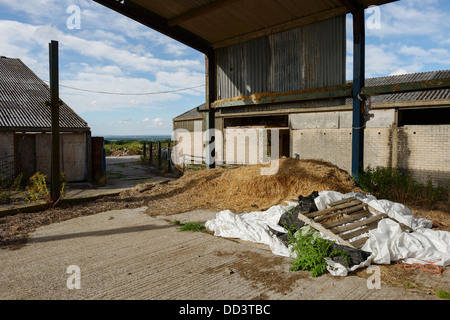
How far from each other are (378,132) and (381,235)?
314 inches

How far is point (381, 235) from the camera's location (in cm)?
464

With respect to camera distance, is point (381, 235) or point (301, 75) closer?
point (381, 235)

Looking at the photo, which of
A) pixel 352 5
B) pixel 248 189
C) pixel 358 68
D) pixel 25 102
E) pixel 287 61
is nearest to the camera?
pixel 352 5

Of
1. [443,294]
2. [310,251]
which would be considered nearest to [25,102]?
[310,251]

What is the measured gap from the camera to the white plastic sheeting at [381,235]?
14.3ft

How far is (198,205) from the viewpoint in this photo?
845 cm

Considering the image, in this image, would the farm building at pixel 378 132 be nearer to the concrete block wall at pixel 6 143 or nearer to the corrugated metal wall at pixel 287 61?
the corrugated metal wall at pixel 287 61

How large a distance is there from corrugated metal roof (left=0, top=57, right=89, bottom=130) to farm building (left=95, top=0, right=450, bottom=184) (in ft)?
24.2

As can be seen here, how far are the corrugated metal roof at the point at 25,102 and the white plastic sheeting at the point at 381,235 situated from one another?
36.1 feet

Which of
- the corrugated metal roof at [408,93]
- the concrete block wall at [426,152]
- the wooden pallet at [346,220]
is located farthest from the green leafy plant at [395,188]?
the corrugated metal roof at [408,93]

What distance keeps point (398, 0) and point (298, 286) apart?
7.61 m

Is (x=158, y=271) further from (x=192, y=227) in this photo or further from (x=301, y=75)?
(x=301, y=75)

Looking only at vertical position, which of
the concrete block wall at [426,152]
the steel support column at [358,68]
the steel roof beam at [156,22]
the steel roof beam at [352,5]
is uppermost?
the steel roof beam at [156,22]
